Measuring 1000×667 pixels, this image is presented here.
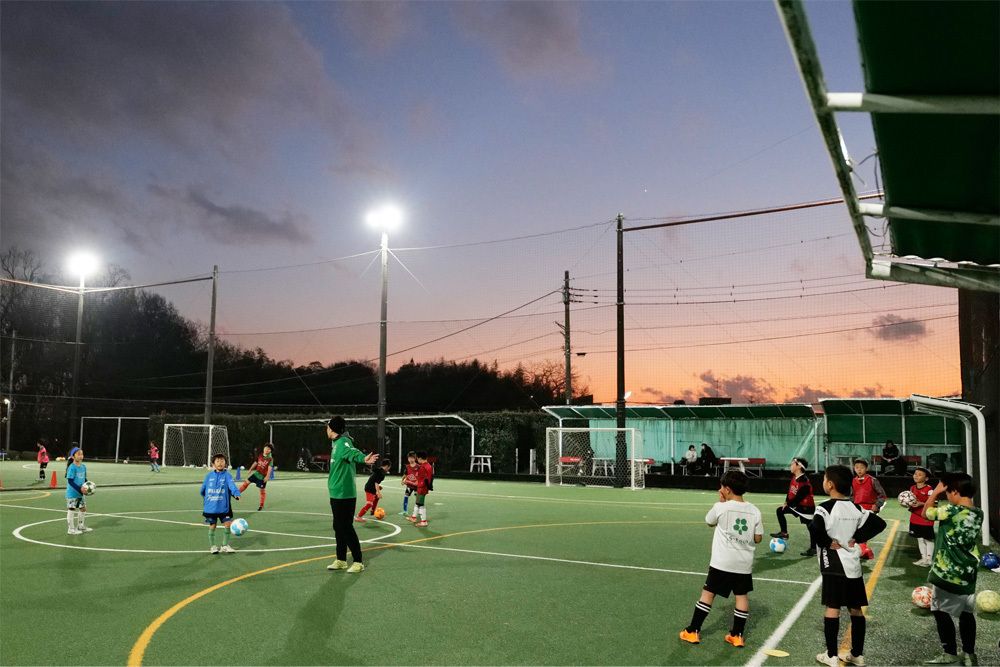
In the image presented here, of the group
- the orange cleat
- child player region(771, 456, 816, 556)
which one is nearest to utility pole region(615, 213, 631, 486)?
child player region(771, 456, 816, 556)

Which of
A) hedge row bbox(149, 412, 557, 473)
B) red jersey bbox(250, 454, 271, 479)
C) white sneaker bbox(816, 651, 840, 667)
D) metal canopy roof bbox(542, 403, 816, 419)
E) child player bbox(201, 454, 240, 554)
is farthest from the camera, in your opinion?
hedge row bbox(149, 412, 557, 473)

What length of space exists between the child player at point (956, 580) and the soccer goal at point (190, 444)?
140ft

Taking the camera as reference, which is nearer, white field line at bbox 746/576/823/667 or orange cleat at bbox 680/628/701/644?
white field line at bbox 746/576/823/667

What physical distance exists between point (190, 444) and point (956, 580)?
47.9m

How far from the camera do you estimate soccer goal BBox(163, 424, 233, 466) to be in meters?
45.2

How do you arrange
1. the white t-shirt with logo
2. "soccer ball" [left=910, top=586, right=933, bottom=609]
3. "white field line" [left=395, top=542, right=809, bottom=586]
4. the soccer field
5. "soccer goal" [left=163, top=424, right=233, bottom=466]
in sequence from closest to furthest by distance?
the soccer field, the white t-shirt with logo, "soccer ball" [left=910, top=586, right=933, bottom=609], "white field line" [left=395, top=542, right=809, bottom=586], "soccer goal" [left=163, top=424, right=233, bottom=466]

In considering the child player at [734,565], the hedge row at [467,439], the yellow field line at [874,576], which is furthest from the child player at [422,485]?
the hedge row at [467,439]

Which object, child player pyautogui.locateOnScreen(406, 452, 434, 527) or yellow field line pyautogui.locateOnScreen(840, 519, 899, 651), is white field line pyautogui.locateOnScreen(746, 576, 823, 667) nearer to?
yellow field line pyautogui.locateOnScreen(840, 519, 899, 651)

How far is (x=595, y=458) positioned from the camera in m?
33.4

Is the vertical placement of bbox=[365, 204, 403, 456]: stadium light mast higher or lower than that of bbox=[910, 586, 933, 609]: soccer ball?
higher

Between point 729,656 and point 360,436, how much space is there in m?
36.9

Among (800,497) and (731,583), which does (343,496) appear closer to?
(731,583)

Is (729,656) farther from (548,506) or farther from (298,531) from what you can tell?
(548,506)

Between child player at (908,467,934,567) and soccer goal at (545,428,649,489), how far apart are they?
1764 centimetres
